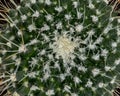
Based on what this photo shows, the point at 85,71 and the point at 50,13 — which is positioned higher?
the point at 50,13

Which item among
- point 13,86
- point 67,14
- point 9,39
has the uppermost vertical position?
point 67,14

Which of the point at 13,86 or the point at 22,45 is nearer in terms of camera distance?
the point at 22,45

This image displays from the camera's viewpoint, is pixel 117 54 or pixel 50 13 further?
pixel 117 54

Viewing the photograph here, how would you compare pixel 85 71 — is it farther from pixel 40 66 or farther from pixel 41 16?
pixel 41 16

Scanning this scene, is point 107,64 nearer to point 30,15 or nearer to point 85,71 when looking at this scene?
point 85,71

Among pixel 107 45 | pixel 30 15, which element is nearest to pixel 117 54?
pixel 107 45

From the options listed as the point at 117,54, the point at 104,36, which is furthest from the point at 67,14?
the point at 117,54
